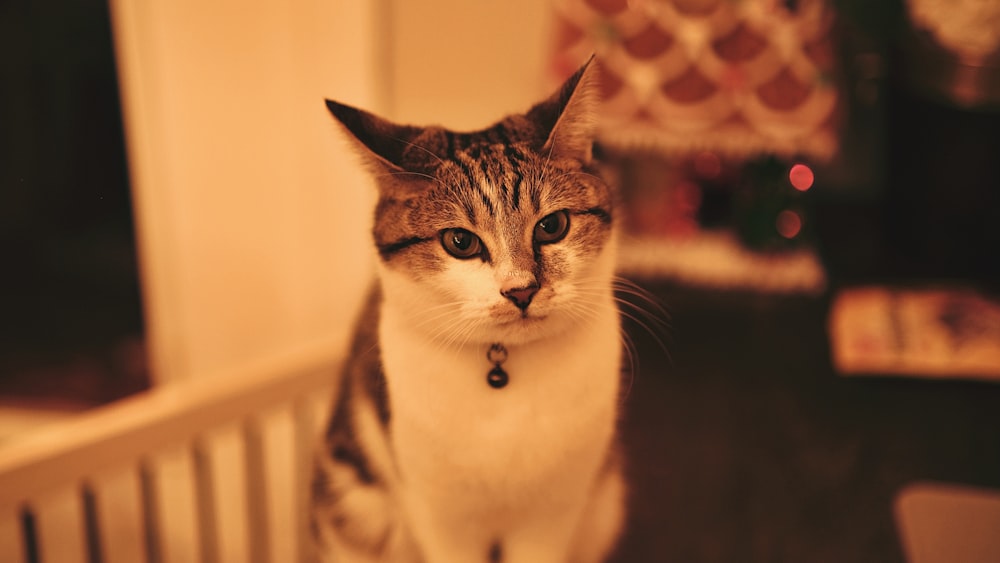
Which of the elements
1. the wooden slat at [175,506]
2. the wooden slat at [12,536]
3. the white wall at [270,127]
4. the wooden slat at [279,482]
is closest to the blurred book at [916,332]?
the white wall at [270,127]

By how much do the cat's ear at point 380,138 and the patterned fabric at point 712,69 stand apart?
639mm

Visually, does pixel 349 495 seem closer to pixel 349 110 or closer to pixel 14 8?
pixel 349 110

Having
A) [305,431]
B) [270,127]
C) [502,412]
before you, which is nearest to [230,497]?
[305,431]

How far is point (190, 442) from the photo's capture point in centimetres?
109

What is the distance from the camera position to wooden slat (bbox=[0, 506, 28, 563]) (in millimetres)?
920

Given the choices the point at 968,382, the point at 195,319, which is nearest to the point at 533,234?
the point at 968,382

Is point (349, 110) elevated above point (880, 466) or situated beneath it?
elevated above

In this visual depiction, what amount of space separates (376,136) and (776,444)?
74cm

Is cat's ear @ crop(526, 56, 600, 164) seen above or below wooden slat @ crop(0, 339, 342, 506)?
above

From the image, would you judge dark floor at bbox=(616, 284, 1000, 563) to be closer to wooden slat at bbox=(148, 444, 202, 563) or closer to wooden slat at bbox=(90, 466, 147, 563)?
wooden slat at bbox=(148, 444, 202, 563)

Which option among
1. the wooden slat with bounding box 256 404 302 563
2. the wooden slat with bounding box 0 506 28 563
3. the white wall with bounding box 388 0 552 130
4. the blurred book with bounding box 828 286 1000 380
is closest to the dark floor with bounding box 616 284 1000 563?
the blurred book with bounding box 828 286 1000 380

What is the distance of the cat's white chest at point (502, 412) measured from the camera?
667 millimetres

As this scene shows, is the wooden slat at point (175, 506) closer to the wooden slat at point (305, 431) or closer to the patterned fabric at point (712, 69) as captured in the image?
the wooden slat at point (305, 431)

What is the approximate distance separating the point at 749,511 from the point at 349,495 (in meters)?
0.50
